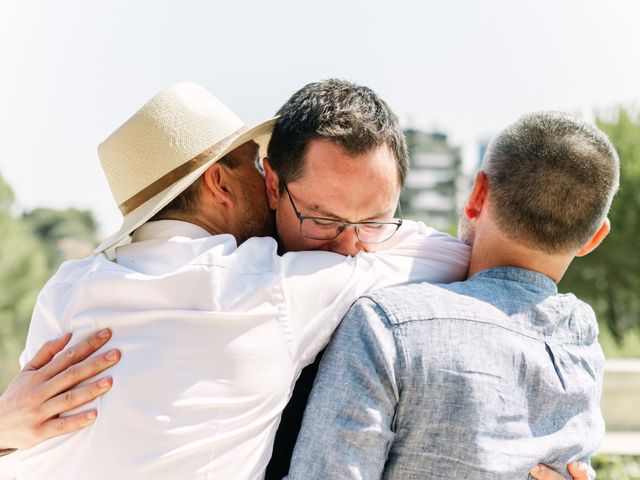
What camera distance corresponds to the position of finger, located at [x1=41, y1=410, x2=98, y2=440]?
1.64 metres

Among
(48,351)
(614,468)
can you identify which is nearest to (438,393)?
(48,351)

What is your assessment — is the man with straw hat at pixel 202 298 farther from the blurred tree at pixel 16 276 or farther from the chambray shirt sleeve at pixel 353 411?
the blurred tree at pixel 16 276

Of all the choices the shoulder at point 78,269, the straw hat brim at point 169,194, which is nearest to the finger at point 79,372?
the shoulder at point 78,269

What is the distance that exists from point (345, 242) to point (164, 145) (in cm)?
60

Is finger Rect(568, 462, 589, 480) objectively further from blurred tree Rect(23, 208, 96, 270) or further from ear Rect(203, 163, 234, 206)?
blurred tree Rect(23, 208, 96, 270)

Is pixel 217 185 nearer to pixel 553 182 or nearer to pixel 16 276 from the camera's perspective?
pixel 553 182

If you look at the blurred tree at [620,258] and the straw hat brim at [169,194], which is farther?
the blurred tree at [620,258]

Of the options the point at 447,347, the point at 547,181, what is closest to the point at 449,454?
the point at 447,347

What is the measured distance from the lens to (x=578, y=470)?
1.90m

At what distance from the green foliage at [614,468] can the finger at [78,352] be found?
469cm

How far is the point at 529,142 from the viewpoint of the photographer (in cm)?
189

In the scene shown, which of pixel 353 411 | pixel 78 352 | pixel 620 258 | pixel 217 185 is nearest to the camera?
pixel 353 411

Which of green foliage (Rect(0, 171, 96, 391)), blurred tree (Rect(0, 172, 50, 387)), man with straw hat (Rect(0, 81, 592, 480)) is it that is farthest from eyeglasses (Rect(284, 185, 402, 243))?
blurred tree (Rect(0, 172, 50, 387))

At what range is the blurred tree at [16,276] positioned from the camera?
24.8 metres
